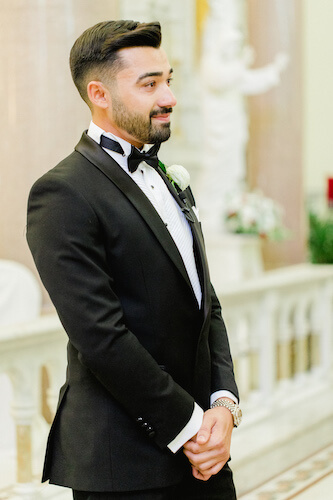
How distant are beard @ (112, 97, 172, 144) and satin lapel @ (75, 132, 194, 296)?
10 centimetres

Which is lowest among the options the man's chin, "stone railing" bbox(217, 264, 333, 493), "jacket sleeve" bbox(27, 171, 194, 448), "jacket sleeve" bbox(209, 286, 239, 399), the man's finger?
"stone railing" bbox(217, 264, 333, 493)

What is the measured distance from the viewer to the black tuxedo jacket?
194 centimetres

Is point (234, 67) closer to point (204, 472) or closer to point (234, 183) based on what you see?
point (234, 183)

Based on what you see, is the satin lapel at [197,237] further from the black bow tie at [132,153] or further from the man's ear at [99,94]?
the man's ear at [99,94]

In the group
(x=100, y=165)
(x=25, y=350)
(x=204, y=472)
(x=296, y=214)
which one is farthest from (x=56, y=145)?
(x=296, y=214)

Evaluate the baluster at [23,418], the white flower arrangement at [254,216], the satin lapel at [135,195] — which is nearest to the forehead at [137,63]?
the satin lapel at [135,195]

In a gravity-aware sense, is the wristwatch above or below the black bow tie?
below

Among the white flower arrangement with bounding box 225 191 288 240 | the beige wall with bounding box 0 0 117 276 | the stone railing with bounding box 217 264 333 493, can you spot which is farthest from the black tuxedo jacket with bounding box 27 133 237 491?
the white flower arrangement with bounding box 225 191 288 240

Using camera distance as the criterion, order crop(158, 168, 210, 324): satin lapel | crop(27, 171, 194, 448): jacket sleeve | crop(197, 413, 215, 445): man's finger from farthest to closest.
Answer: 1. crop(158, 168, 210, 324): satin lapel
2. crop(197, 413, 215, 445): man's finger
3. crop(27, 171, 194, 448): jacket sleeve

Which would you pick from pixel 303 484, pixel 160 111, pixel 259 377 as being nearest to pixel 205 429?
→ pixel 160 111

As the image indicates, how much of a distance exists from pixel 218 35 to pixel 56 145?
5297 millimetres

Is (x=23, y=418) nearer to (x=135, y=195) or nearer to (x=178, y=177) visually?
(x=178, y=177)

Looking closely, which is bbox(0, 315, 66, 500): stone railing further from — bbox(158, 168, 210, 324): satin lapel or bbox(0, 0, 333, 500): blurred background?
bbox(158, 168, 210, 324): satin lapel

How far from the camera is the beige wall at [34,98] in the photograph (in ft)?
13.0
